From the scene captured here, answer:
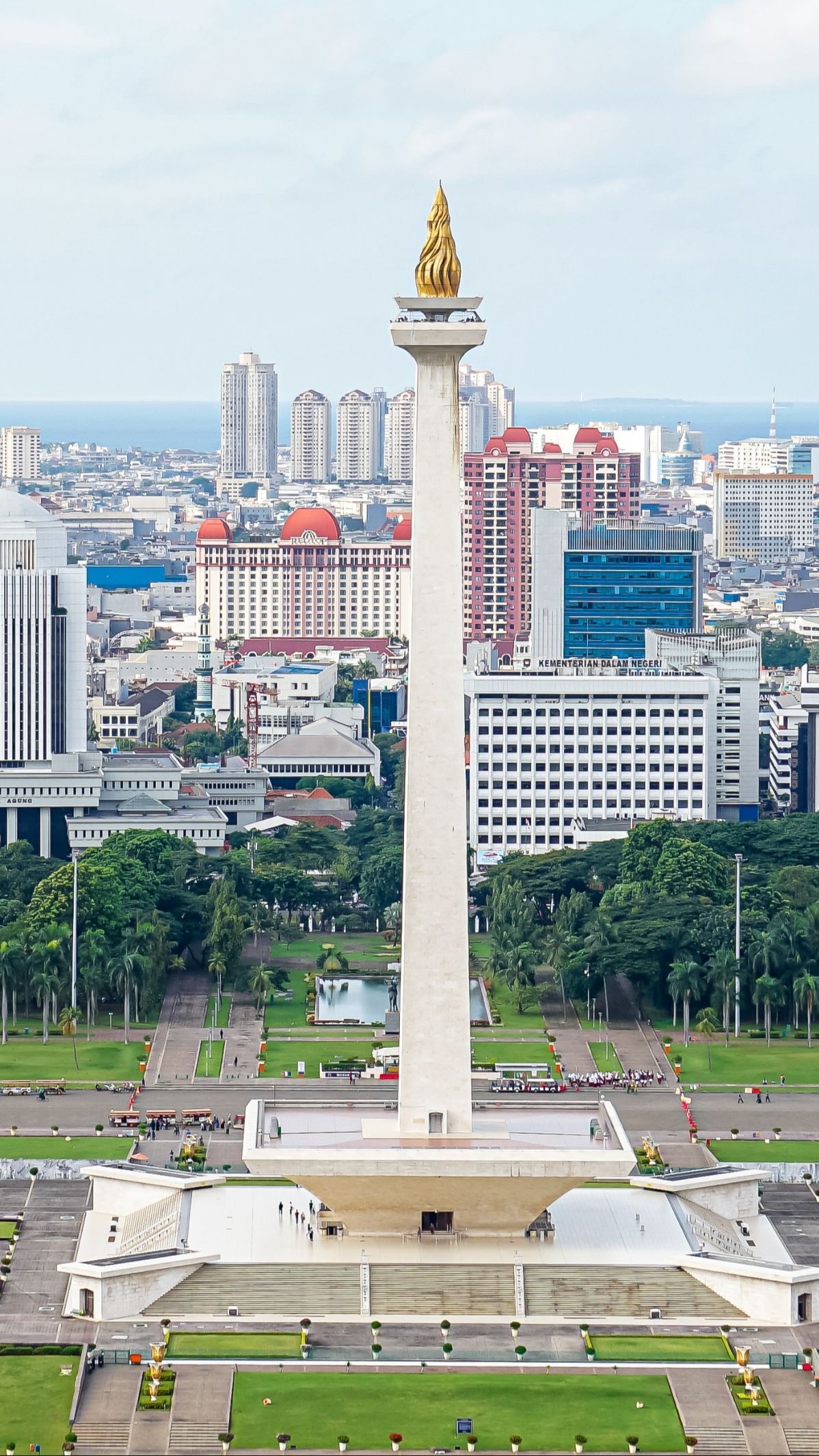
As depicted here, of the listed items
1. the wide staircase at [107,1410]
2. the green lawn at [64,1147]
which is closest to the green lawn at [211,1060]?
the green lawn at [64,1147]

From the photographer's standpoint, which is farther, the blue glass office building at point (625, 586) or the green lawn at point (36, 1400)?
the blue glass office building at point (625, 586)

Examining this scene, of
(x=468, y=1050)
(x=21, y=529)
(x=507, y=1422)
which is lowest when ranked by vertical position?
(x=507, y=1422)

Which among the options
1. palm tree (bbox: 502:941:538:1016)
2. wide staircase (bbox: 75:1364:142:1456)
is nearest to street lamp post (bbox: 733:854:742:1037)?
palm tree (bbox: 502:941:538:1016)

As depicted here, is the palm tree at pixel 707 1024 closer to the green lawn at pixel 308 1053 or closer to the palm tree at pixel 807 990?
the palm tree at pixel 807 990

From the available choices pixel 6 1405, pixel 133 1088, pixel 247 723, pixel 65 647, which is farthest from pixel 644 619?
pixel 6 1405

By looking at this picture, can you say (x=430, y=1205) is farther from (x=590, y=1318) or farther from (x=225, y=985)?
(x=225, y=985)

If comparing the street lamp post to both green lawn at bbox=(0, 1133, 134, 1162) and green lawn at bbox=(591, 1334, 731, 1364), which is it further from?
green lawn at bbox=(591, 1334, 731, 1364)
